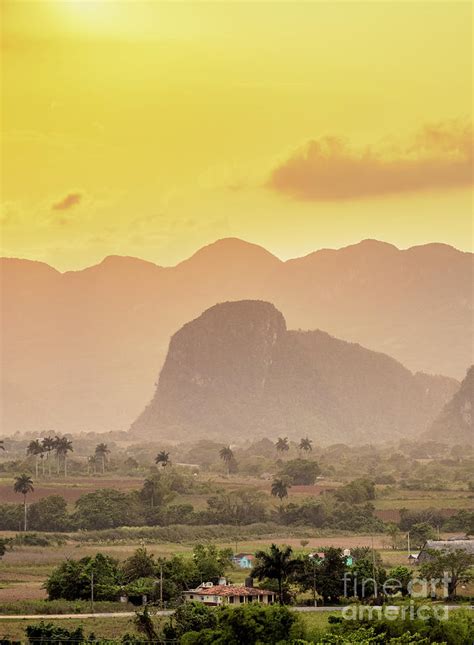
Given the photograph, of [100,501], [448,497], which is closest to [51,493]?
[100,501]

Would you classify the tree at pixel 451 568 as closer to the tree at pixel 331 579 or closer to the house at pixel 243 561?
the tree at pixel 331 579

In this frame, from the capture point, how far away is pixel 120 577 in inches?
2768

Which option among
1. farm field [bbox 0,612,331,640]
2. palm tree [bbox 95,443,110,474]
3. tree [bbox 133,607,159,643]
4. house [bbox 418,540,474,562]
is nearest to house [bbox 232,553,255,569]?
house [bbox 418,540,474,562]

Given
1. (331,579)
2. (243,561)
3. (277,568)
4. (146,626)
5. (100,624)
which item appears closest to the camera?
(146,626)

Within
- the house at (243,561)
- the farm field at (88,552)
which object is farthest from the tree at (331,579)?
the house at (243,561)

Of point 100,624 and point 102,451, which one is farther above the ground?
point 102,451

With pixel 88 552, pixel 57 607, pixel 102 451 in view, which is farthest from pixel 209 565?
pixel 102 451

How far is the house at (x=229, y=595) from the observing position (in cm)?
6575

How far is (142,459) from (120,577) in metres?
129

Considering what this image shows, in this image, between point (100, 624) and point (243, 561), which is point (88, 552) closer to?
point (243, 561)

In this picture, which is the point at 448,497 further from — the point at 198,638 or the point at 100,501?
the point at 198,638

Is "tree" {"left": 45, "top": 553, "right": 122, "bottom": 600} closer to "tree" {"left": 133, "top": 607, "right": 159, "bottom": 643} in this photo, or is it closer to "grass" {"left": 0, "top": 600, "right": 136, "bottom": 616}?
"grass" {"left": 0, "top": 600, "right": 136, "bottom": 616}

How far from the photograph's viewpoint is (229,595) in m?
65.8

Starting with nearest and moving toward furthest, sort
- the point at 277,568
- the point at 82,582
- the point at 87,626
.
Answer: the point at 87,626
the point at 277,568
the point at 82,582
